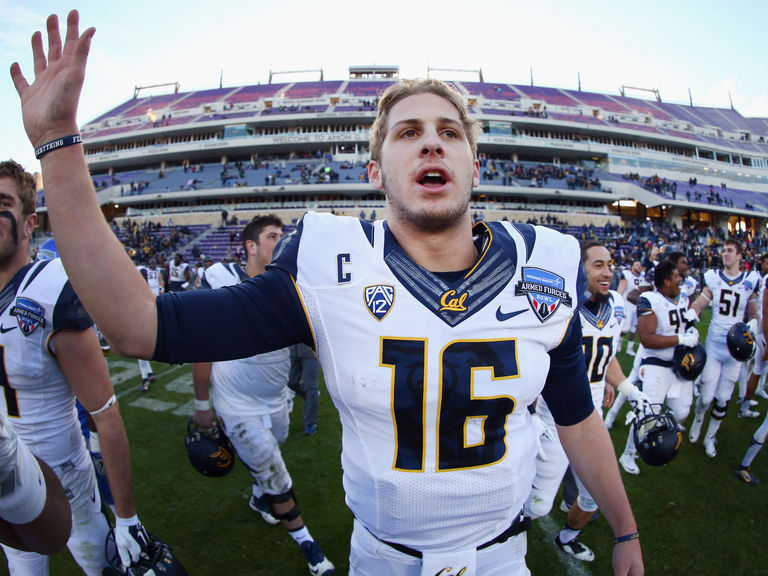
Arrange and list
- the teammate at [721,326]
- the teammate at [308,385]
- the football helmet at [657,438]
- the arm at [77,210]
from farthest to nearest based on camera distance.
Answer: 1. the teammate at [308,385]
2. the teammate at [721,326]
3. the football helmet at [657,438]
4. the arm at [77,210]

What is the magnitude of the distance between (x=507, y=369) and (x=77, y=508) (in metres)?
2.40

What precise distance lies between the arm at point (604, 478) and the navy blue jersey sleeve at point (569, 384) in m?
0.06

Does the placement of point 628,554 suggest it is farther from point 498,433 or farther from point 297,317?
point 297,317

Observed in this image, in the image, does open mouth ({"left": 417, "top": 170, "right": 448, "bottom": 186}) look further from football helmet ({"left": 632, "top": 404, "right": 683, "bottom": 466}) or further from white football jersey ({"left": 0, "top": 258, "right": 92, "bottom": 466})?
football helmet ({"left": 632, "top": 404, "right": 683, "bottom": 466})

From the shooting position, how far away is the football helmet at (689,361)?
4441 millimetres

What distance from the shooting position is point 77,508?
2.25 meters

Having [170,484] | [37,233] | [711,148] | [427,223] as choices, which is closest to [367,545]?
[427,223]

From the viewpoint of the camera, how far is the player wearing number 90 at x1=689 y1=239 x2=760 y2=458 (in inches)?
213

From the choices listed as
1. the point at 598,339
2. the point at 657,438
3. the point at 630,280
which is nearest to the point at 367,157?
A: the point at 630,280

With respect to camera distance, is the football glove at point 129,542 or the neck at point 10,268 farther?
the neck at point 10,268

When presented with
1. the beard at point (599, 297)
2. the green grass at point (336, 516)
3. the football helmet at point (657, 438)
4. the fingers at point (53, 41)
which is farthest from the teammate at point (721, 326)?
the fingers at point (53, 41)

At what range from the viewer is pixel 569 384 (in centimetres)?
168

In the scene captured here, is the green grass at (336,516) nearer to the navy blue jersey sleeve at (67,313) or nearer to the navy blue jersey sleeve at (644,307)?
the navy blue jersey sleeve at (644,307)

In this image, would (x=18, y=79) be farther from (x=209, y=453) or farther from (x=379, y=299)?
(x=209, y=453)
